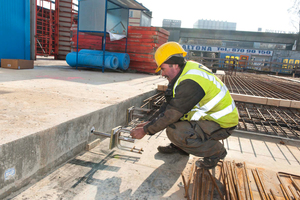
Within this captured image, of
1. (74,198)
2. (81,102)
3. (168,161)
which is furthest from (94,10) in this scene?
(74,198)

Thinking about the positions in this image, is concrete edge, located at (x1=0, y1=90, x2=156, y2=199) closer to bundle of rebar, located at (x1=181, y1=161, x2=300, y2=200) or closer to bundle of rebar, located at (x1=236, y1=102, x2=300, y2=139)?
bundle of rebar, located at (x1=181, y1=161, x2=300, y2=200)

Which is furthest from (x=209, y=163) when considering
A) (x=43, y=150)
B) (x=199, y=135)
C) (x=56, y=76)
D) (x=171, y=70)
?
(x=56, y=76)

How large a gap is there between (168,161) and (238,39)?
1379 inches

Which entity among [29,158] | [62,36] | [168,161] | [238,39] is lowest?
[168,161]

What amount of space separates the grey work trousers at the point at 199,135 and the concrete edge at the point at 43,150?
1.13 metres

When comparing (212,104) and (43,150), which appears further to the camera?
(212,104)

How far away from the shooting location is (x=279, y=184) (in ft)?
8.11

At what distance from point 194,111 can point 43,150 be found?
1.67 metres

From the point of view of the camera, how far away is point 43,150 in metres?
2.15

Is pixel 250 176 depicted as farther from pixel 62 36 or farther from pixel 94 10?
pixel 62 36

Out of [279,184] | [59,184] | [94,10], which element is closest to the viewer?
[59,184]

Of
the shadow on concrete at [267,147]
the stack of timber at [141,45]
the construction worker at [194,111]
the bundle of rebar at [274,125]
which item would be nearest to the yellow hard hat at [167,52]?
the construction worker at [194,111]

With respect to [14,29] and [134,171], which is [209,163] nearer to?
[134,171]

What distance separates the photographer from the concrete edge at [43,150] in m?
1.80
